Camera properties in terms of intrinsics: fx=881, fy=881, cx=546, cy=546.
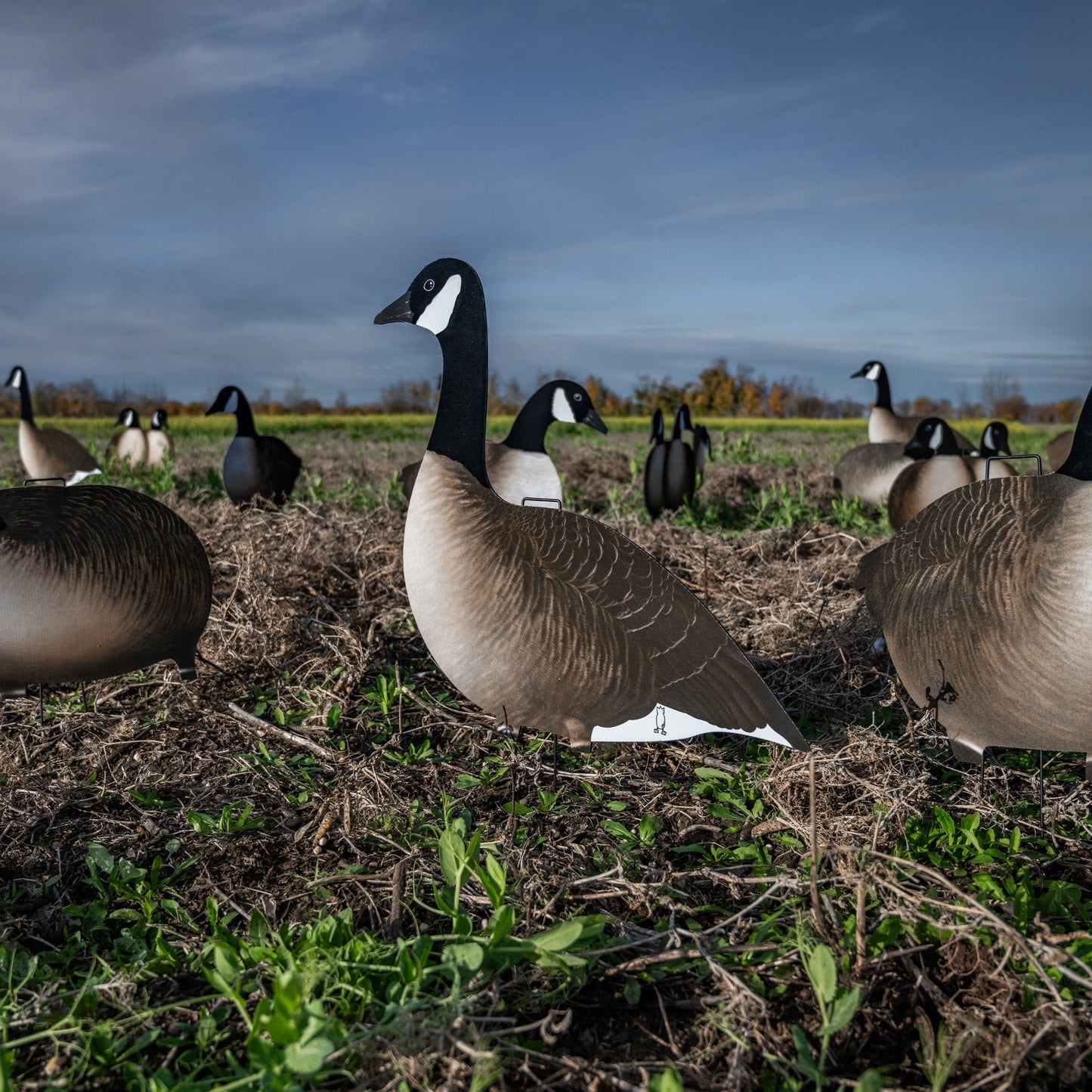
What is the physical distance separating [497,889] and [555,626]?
3.26ft

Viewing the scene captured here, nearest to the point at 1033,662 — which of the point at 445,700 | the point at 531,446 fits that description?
the point at 445,700

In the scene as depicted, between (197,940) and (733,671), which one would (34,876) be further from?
(733,671)

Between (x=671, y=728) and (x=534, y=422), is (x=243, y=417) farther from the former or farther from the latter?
(x=671, y=728)

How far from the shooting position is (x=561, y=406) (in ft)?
23.9

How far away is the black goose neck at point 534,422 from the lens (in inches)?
281

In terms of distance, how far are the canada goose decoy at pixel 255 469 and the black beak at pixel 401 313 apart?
5.47m

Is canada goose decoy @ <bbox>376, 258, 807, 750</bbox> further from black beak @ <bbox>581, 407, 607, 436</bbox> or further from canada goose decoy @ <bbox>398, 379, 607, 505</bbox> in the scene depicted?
black beak @ <bbox>581, 407, 607, 436</bbox>

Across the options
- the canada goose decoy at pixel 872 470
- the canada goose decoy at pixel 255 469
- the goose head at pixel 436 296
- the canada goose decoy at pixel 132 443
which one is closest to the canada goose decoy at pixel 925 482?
the canada goose decoy at pixel 872 470

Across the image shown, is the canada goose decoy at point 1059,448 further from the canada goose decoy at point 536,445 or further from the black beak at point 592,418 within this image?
the canada goose decoy at point 536,445

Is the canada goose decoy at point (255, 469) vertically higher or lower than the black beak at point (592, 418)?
lower

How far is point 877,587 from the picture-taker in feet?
12.7

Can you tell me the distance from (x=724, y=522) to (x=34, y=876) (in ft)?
23.8

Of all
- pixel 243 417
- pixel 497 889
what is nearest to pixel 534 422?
pixel 243 417

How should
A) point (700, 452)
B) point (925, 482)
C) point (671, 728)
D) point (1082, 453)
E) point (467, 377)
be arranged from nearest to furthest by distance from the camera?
1. point (1082, 453)
2. point (671, 728)
3. point (467, 377)
4. point (925, 482)
5. point (700, 452)
